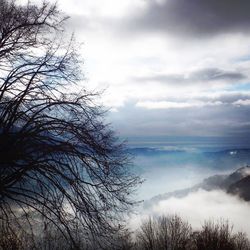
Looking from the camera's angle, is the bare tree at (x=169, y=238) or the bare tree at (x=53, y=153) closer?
the bare tree at (x=53, y=153)

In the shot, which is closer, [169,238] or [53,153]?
[53,153]

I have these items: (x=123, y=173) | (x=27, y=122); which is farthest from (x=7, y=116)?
(x=123, y=173)

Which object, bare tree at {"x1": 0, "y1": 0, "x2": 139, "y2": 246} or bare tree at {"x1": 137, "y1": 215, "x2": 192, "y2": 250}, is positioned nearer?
bare tree at {"x1": 0, "y1": 0, "x2": 139, "y2": 246}

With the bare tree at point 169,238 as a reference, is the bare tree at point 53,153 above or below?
above

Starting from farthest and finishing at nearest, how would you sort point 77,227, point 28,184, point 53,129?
1. point 28,184
2. point 53,129
3. point 77,227

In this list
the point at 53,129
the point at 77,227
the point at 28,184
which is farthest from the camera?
the point at 28,184

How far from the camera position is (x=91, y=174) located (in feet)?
44.5

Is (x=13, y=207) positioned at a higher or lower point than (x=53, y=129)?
lower

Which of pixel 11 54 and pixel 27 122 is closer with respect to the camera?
pixel 27 122

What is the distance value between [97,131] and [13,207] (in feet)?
13.6

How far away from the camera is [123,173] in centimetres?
1374

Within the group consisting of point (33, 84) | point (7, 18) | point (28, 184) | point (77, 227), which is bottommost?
point (77, 227)

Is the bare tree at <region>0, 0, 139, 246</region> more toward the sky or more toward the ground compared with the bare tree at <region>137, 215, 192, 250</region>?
more toward the sky

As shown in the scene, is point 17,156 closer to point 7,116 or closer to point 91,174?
point 7,116
